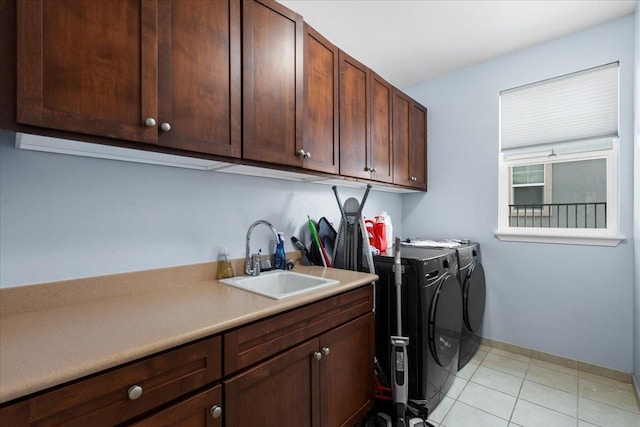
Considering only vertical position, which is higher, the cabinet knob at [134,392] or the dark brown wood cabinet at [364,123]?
the dark brown wood cabinet at [364,123]

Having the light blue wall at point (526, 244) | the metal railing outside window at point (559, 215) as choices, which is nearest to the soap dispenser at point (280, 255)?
the light blue wall at point (526, 244)

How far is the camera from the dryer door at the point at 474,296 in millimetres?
2357

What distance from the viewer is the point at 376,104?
232 centimetres

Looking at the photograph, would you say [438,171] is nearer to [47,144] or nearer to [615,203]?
[615,203]

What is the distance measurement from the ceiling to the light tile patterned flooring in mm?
2663

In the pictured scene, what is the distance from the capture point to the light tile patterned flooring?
5.82 ft

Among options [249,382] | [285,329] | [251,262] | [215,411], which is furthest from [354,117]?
[215,411]

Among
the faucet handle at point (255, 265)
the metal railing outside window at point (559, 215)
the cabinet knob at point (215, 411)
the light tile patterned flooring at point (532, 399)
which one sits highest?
the metal railing outside window at point (559, 215)

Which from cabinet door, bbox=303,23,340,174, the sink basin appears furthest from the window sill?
the sink basin

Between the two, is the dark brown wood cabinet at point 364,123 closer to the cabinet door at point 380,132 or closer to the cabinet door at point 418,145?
the cabinet door at point 380,132

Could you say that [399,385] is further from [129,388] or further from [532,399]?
[129,388]

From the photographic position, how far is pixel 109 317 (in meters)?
1.04

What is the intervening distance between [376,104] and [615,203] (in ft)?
6.45

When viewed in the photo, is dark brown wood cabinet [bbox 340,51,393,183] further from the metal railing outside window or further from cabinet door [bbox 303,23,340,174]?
the metal railing outside window
